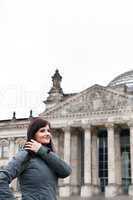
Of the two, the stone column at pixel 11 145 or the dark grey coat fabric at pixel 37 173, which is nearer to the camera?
the dark grey coat fabric at pixel 37 173

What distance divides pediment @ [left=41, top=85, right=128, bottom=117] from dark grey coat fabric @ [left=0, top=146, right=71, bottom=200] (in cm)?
4659

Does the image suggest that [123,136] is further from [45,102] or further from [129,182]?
[45,102]

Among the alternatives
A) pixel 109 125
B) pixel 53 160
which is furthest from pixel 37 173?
pixel 109 125

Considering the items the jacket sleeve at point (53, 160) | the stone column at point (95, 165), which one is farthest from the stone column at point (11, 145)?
the jacket sleeve at point (53, 160)

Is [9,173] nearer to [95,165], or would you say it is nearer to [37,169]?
[37,169]

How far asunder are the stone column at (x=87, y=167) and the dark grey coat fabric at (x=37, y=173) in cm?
4611

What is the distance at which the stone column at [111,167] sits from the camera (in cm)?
4819

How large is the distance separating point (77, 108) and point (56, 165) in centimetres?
4935

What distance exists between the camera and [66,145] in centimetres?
5275

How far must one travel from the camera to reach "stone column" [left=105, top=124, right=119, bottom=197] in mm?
48188

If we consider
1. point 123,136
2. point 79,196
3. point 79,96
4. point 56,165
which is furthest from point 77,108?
point 56,165

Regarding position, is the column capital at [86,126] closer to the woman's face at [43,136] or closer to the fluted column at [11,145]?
the fluted column at [11,145]

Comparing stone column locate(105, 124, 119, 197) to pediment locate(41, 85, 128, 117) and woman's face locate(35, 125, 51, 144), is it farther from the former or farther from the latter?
woman's face locate(35, 125, 51, 144)

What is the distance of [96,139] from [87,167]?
429 centimetres
